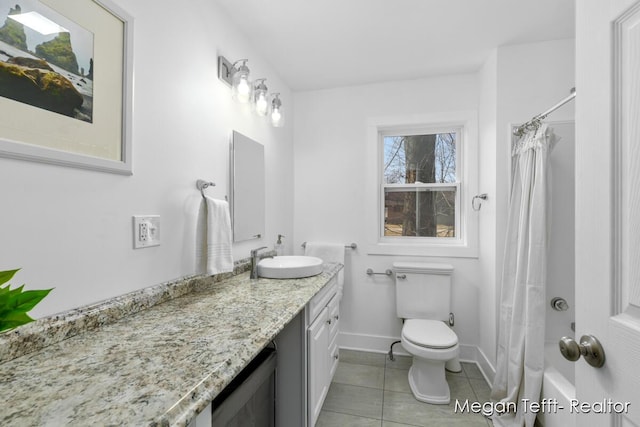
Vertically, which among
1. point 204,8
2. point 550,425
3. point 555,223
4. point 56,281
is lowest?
point 550,425

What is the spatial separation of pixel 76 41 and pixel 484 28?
2153 millimetres

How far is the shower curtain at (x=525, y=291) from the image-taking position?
5.24ft

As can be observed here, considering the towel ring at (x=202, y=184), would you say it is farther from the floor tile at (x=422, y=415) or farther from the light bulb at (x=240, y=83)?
the floor tile at (x=422, y=415)

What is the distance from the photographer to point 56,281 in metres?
0.86

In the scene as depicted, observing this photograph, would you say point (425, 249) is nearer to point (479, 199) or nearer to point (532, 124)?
point (479, 199)

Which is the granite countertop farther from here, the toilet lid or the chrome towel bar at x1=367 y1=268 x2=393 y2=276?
the chrome towel bar at x1=367 y1=268 x2=393 y2=276

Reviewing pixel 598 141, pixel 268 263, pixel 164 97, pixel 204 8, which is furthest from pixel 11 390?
pixel 204 8

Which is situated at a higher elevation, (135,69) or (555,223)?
(135,69)

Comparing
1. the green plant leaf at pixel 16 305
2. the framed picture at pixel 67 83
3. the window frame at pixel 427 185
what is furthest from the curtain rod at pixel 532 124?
the green plant leaf at pixel 16 305

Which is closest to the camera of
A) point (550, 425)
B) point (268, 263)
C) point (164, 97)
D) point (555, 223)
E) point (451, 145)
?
point (164, 97)

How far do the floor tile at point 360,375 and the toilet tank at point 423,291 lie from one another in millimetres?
477

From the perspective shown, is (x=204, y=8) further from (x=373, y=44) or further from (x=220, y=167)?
(x=373, y=44)

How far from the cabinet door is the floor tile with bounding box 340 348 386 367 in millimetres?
769

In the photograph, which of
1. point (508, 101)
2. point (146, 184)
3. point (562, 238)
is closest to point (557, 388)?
point (562, 238)
